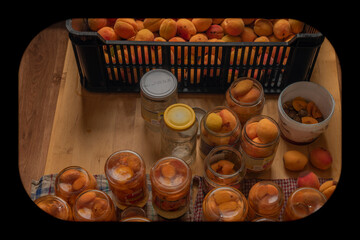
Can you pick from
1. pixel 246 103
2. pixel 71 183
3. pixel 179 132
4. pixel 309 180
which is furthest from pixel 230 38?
pixel 71 183

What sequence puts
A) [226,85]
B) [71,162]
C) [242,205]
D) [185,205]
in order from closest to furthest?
[242,205], [185,205], [71,162], [226,85]

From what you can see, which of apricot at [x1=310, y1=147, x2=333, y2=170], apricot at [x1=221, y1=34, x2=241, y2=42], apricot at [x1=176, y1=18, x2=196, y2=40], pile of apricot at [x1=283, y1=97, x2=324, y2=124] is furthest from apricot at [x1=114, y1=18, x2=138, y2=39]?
apricot at [x1=310, y1=147, x2=333, y2=170]

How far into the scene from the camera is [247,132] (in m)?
1.05

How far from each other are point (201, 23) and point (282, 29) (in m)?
0.24

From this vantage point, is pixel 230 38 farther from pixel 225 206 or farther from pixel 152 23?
pixel 225 206

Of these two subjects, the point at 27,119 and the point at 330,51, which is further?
the point at 27,119

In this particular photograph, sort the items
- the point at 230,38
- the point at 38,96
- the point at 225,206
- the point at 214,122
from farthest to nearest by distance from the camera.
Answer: the point at 38,96 → the point at 230,38 → the point at 214,122 → the point at 225,206

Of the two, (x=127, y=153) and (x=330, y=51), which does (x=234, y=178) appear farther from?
(x=330, y=51)

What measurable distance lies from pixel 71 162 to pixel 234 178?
0.47 metres

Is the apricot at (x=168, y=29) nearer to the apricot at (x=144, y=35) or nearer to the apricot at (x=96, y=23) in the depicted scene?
the apricot at (x=144, y=35)

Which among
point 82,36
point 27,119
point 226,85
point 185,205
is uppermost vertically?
point 82,36

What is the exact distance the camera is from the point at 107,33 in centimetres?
121

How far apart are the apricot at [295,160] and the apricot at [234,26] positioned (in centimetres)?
39

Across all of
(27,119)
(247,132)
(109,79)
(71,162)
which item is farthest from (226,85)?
(27,119)
